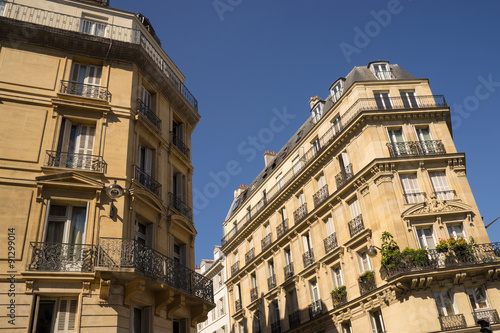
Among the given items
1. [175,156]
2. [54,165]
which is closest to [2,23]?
[54,165]

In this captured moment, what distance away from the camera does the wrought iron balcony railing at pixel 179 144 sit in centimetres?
1783

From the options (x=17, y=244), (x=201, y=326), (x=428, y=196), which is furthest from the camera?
(x=201, y=326)

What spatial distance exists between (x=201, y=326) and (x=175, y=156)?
1212 inches

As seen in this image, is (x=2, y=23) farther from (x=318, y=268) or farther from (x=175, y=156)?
(x=318, y=268)

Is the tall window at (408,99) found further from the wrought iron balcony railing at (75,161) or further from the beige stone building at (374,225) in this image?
the wrought iron balcony railing at (75,161)

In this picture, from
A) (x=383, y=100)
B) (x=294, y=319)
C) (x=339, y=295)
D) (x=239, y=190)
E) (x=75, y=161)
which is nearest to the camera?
(x=75, y=161)

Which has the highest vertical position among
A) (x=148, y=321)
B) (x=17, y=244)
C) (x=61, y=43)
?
(x=61, y=43)

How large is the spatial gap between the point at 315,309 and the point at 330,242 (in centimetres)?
419

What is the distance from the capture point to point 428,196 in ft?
71.4

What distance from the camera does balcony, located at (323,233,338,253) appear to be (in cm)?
2503

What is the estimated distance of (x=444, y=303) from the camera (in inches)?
765

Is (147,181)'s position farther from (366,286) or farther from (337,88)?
(337,88)

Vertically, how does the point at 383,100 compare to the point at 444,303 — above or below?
above

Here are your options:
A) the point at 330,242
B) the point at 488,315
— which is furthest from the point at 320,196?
the point at 488,315
